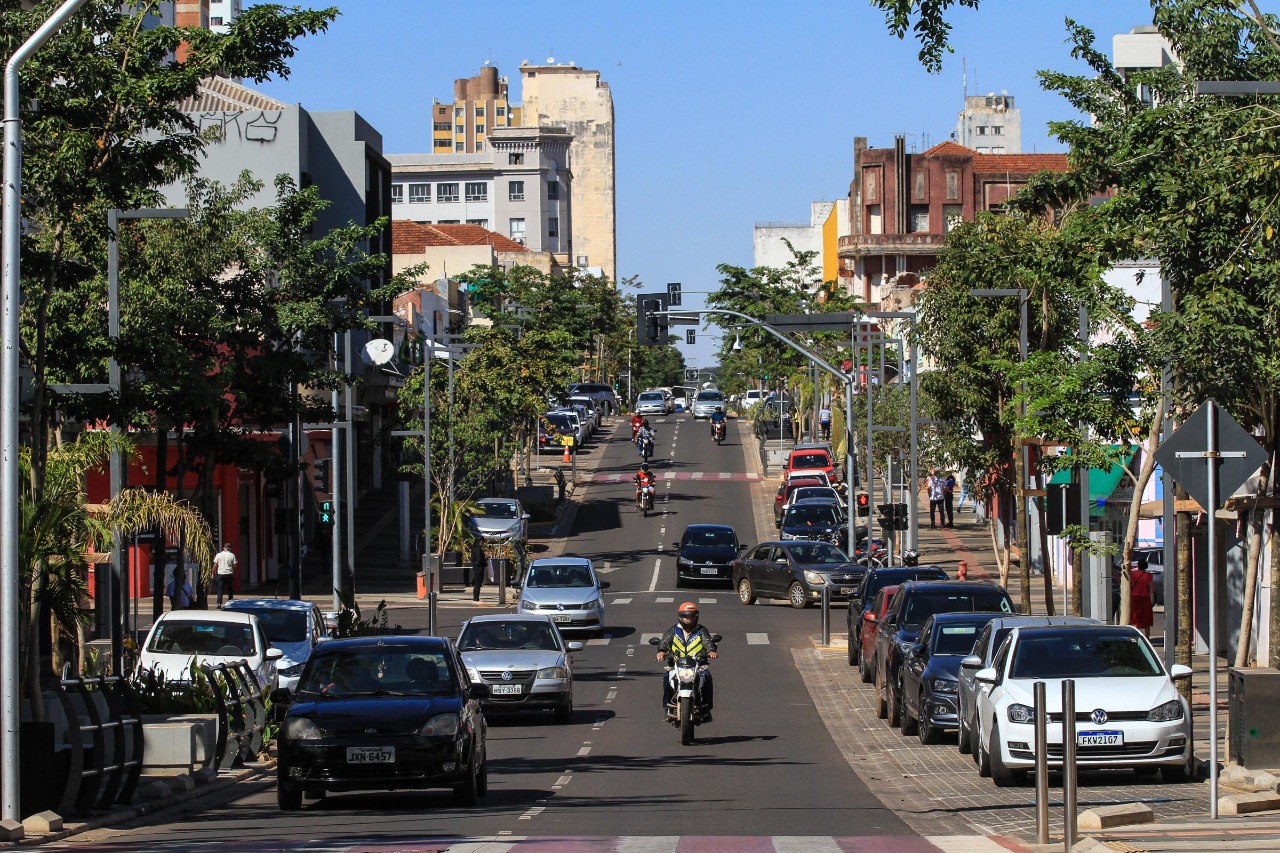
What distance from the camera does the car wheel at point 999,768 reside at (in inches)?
669

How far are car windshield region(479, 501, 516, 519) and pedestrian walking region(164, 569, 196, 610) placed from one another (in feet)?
37.3

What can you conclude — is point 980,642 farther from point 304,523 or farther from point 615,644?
point 304,523

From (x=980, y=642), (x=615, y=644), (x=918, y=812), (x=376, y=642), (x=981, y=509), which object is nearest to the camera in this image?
(x=918, y=812)

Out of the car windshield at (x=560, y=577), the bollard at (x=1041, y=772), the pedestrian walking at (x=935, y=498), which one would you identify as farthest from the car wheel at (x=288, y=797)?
the pedestrian walking at (x=935, y=498)

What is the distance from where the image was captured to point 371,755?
49.6ft

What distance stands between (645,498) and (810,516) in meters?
14.1

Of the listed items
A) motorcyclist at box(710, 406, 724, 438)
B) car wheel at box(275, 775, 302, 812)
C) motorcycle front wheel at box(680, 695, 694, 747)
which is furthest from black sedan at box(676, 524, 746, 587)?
motorcyclist at box(710, 406, 724, 438)

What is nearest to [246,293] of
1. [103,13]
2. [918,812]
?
[103,13]

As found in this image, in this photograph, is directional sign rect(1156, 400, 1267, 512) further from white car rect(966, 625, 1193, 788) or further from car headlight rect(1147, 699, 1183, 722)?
car headlight rect(1147, 699, 1183, 722)

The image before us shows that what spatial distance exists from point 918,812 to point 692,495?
58.2 metres

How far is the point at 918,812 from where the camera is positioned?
1565 cm

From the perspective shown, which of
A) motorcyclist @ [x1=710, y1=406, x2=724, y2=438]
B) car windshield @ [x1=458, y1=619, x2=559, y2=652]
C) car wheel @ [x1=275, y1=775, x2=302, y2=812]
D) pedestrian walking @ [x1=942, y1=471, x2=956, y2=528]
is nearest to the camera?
car wheel @ [x1=275, y1=775, x2=302, y2=812]

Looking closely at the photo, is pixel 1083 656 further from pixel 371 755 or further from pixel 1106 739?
pixel 371 755

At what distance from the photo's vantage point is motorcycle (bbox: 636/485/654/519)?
6719cm
